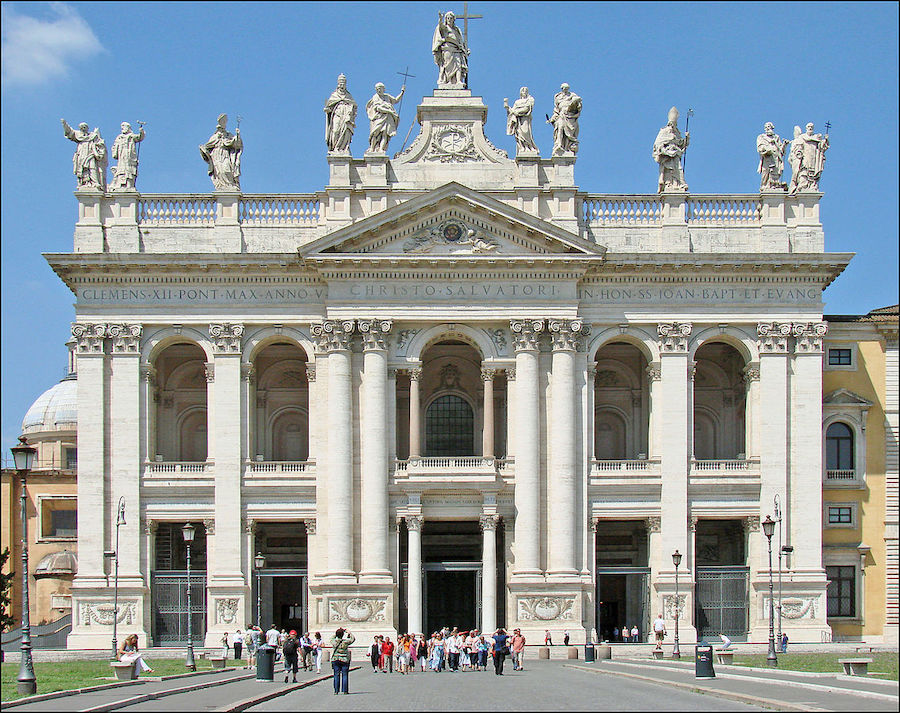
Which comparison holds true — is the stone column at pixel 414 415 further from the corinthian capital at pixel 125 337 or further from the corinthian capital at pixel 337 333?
the corinthian capital at pixel 125 337

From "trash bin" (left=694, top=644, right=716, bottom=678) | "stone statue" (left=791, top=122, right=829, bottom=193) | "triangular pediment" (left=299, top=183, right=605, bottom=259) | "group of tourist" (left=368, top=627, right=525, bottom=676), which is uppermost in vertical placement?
"stone statue" (left=791, top=122, right=829, bottom=193)

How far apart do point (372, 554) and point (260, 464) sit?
6.41 m

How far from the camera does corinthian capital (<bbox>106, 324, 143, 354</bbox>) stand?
213 feet

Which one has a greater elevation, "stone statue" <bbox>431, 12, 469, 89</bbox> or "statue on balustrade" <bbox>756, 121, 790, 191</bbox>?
"stone statue" <bbox>431, 12, 469, 89</bbox>

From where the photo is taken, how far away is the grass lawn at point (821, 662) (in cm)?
4332

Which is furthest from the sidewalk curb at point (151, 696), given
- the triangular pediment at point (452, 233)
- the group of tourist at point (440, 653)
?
the triangular pediment at point (452, 233)

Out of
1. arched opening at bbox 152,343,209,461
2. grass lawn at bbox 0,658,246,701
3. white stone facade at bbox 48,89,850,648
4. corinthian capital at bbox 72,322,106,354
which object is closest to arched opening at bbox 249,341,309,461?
arched opening at bbox 152,343,209,461

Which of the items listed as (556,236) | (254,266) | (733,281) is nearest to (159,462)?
(254,266)

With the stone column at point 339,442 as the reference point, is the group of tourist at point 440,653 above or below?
below

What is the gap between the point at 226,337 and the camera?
65062 millimetres

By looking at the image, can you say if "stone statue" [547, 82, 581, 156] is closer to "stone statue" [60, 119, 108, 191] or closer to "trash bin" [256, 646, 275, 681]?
"stone statue" [60, 119, 108, 191]

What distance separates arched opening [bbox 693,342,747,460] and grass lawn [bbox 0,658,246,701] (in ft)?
79.9

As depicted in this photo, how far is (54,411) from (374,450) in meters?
50.8

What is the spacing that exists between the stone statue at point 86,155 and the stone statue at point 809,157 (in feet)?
101
